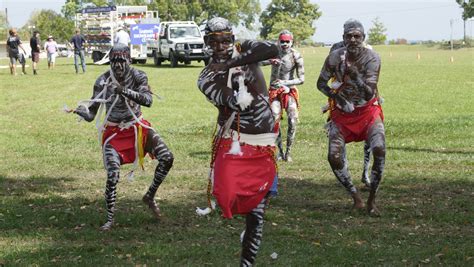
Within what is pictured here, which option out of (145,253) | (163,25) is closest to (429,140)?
(145,253)

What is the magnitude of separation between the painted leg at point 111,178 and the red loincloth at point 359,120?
8.63ft

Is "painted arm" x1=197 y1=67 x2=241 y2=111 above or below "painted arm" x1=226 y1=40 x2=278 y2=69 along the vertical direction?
below

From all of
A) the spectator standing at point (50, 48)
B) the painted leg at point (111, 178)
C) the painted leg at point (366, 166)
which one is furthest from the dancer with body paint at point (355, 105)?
the spectator standing at point (50, 48)

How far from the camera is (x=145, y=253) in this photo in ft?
22.2

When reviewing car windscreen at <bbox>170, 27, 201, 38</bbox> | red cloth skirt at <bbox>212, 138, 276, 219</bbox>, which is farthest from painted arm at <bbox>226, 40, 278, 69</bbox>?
car windscreen at <bbox>170, 27, 201, 38</bbox>

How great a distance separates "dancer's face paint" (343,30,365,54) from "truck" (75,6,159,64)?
36070 millimetres

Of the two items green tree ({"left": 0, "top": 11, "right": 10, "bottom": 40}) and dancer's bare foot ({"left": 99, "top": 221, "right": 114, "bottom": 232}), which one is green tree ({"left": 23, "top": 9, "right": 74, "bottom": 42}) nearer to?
green tree ({"left": 0, "top": 11, "right": 10, "bottom": 40})

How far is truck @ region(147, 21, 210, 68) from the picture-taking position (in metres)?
38.9

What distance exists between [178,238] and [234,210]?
6.23ft

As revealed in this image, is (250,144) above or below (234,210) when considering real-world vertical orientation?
above

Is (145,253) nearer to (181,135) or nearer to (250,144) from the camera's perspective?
(250,144)

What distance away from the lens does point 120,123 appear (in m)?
7.91

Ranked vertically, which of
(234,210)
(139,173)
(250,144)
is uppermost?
(250,144)

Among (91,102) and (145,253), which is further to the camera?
(91,102)
